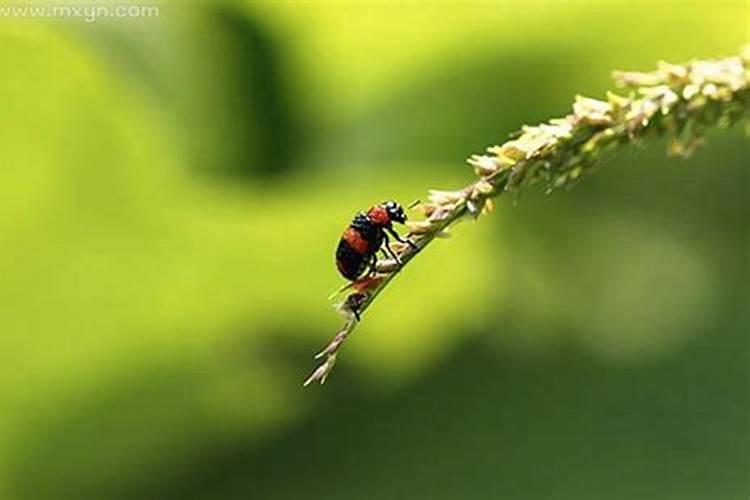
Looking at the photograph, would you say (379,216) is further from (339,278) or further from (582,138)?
(339,278)

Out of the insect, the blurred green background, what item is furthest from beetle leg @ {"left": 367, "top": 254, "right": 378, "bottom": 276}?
the blurred green background

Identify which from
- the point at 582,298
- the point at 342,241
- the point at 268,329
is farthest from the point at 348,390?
the point at 342,241

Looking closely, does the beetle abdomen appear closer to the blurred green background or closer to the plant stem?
the plant stem

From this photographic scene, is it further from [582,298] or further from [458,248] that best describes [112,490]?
[582,298]

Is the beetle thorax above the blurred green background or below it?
below

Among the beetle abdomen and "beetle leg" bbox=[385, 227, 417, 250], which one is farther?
the beetle abdomen

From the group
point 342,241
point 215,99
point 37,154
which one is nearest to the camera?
point 342,241

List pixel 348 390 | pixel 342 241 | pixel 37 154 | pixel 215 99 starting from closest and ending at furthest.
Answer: pixel 342 241 < pixel 37 154 < pixel 348 390 < pixel 215 99
